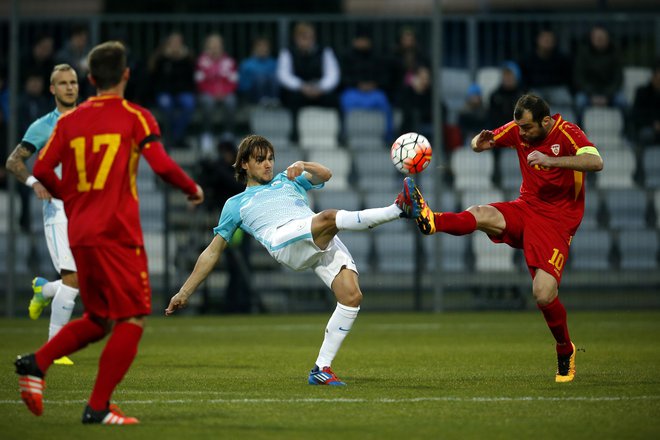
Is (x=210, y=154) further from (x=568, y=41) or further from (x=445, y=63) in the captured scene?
(x=568, y=41)

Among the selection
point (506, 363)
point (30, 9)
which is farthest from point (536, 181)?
point (30, 9)

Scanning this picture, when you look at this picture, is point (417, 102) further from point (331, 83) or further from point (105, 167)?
point (105, 167)

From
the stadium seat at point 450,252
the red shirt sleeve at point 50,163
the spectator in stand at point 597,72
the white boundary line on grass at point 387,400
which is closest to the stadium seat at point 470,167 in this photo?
the stadium seat at point 450,252

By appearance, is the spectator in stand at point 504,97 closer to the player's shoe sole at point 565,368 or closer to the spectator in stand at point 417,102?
the spectator in stand at point 417,102

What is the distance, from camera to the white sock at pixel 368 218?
25.4 feet

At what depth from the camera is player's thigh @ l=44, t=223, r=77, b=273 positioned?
10.2 metres

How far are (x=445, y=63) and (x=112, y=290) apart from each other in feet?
47.7

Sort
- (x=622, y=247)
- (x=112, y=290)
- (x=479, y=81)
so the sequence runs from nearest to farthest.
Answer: (x=112, y=290), (x=622, y=247), (x=479, y=81)

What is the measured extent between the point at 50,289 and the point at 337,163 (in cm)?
804

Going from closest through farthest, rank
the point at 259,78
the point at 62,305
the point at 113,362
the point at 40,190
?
the point at 113,362, the point at 40,190, the point at 62,305, the point at 259,78

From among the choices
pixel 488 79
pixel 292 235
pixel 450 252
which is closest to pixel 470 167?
pixel 450 252

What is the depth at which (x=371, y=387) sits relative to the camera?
8242 millimetres

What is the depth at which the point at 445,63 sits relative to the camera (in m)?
20.2

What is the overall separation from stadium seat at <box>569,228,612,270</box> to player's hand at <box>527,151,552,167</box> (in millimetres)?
8693
